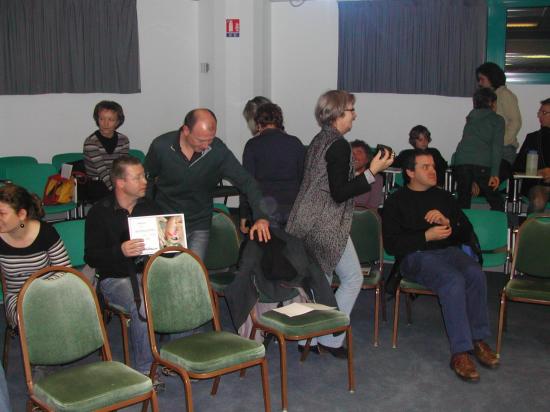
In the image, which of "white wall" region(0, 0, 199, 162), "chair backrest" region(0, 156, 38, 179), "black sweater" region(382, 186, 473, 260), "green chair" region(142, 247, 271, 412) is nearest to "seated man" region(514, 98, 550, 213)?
"black sweater" region(382, 186, 473, 260)

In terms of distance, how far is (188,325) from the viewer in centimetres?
368

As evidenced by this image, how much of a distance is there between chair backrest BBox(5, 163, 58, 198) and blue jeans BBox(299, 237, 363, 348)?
3.35 meters

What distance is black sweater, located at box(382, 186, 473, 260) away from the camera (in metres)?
4.59

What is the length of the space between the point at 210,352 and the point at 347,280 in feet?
4.13

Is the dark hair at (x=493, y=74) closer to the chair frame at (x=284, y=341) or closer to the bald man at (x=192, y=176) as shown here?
the bald man at (x=192, y=176)

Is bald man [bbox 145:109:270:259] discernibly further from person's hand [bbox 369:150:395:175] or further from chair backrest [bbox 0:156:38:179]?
chair backrest [bbox 0:156:38:179]

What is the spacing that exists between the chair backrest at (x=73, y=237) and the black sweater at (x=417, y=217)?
195 centimetres

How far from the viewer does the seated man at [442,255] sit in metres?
4.21

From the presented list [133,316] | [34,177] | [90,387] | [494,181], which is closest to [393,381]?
[133,316]

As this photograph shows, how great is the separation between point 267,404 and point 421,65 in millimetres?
6051

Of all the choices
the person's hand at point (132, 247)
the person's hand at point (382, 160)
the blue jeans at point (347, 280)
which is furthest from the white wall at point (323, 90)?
the person's hand at point (132, 247)

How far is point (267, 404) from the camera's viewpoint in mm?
3455

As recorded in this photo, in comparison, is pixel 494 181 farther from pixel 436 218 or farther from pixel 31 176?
pixel 31 176

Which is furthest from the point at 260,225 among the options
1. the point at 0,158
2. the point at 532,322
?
the point at 0,158
